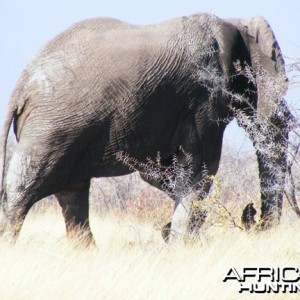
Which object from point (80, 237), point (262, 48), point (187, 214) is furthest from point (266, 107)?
point (80, 237)

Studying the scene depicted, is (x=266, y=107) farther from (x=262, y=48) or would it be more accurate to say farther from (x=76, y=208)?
(x=76, y=208)

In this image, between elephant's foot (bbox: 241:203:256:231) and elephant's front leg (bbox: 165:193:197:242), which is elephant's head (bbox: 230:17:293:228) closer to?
elephant's foot (bbox: 241:203:256:231)

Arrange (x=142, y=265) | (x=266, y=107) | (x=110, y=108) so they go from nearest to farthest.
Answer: (x=142, y=265) < (x=110, y=108) < (x=266, y=107)

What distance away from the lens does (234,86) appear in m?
10.8

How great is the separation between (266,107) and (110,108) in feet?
6.59

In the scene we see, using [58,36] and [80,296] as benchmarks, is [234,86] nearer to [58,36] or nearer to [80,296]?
[58,36]

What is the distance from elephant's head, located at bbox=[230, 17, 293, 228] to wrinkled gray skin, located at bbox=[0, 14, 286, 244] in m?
0.36

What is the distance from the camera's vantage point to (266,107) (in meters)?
10.8

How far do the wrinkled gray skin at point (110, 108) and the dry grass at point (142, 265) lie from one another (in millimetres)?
581

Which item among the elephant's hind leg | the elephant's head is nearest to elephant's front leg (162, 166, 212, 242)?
the elephant's head

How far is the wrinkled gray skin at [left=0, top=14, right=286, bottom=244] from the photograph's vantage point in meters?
9.33

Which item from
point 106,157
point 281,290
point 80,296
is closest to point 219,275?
point 281,290

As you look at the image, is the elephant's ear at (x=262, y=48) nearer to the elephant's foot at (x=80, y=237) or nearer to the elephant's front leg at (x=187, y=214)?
the elephant's front leg at (x=187, y=214)

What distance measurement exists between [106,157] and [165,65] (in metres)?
A: 0.99
